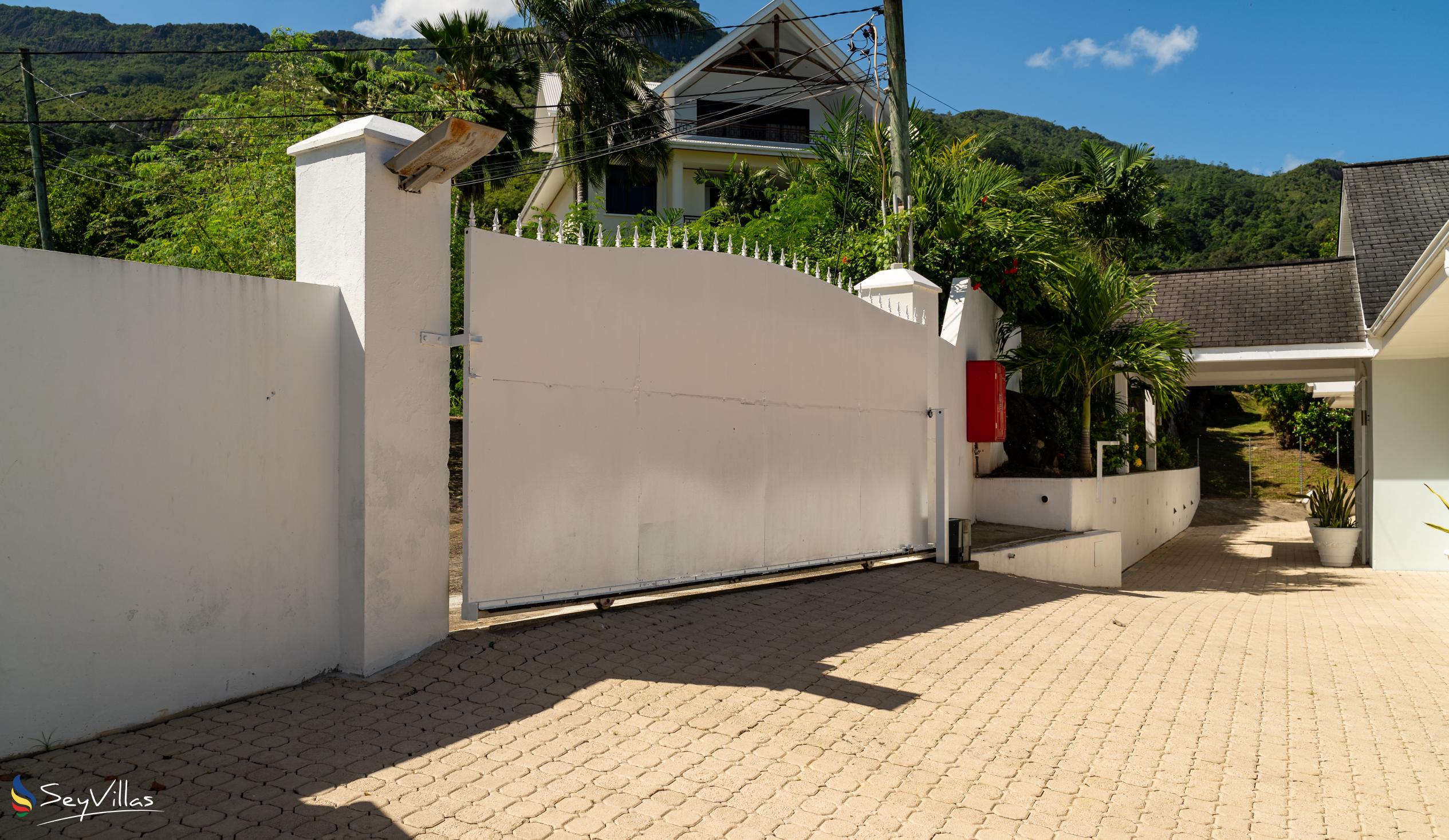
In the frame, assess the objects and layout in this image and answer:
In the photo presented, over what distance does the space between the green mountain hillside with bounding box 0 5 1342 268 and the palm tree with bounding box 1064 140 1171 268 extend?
1.85 metres

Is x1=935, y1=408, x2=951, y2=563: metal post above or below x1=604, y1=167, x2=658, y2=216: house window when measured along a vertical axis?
below

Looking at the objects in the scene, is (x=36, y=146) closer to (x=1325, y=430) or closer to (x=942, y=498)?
(x=942, y=498)

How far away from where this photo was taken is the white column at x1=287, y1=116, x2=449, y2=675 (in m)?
4.79

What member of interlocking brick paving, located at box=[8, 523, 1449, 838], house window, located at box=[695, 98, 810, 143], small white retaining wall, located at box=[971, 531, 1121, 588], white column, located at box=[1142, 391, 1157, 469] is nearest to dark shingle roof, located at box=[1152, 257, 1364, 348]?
white column, located at box=[1142, 391, 1157, 469]

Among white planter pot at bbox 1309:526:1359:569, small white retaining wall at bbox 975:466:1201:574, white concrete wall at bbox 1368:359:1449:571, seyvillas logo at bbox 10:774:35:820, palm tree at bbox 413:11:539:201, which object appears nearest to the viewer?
seyvillas logo at bbox 10:774:35:820

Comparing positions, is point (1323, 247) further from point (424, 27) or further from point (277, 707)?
point (277, 707)

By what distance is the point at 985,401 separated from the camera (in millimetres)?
11828

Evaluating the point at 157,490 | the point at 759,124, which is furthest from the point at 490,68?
the point at 157,490

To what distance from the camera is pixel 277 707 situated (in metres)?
4.35

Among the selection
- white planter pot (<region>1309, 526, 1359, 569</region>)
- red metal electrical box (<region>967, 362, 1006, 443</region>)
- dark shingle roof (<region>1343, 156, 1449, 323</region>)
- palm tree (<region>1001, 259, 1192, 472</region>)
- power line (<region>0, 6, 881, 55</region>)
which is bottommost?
white planter pot (<region>1309, 526, 1359, 569</region>)

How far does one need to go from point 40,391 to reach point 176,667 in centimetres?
129

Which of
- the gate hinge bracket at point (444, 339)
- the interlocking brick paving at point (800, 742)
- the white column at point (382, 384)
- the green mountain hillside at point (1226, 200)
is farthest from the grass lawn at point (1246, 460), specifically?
the white column at point (382, 384)

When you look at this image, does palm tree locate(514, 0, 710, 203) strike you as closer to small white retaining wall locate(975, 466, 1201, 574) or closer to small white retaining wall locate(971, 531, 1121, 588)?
small white retaining wall locate(975, 466, 1201, 574)

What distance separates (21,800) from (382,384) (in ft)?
7.33
